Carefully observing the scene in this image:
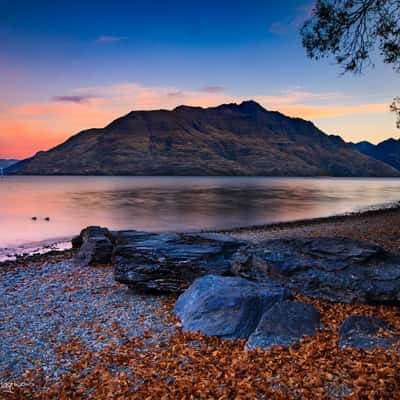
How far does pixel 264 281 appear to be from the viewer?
10.8 metres

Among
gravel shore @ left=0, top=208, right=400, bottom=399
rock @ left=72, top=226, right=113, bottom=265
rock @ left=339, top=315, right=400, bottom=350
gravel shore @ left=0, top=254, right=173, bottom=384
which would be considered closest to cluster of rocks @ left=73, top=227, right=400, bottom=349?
rock @ left=339, top=315, right=400, bottom=350

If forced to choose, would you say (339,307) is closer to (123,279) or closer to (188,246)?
(188,246)

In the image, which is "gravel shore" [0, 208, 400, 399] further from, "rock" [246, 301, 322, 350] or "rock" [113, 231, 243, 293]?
"rock" [113, 231, 243, 293]

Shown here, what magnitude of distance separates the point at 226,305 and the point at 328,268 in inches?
135

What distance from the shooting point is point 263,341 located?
7.31 meters

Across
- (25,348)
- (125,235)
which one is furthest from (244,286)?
(125,235)

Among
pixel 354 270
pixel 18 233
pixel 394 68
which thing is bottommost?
pixel 18 233

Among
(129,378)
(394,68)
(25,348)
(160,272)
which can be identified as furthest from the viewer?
(394,68)

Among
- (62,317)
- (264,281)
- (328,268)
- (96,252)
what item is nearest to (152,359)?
(62,317)

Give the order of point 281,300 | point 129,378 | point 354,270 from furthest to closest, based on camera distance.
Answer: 1. point 354,270
2. point 281,300
3. point 129,378

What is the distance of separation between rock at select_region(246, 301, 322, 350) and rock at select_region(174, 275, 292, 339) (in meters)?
0.43

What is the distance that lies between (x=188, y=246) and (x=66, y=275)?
5937 mm

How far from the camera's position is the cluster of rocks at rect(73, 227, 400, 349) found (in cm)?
763

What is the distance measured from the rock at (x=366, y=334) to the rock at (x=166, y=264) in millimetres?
5083
